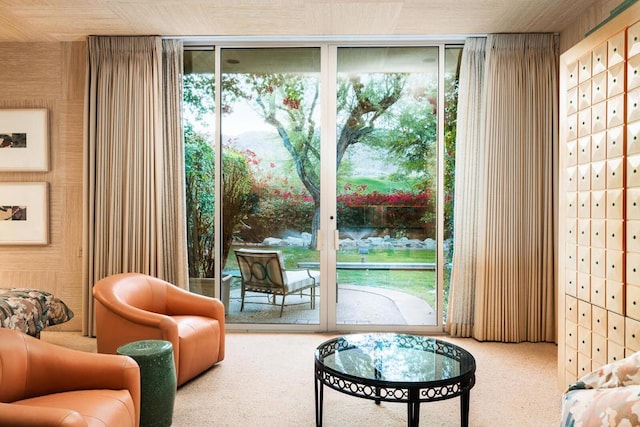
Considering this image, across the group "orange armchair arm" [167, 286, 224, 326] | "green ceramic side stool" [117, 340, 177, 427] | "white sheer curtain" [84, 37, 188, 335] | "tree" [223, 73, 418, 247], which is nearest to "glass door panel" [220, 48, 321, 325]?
"tree" [223, 73, 418, 247]

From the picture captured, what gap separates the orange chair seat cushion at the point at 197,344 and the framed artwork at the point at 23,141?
2273mm

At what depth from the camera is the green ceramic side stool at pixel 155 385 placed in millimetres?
2408

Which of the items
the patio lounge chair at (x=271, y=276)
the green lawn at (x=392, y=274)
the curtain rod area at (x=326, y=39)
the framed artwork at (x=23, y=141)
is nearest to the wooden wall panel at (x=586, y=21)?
the curtain rod area at (x=326, y=39)

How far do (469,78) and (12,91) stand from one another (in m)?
4.28

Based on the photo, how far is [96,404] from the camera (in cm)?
189

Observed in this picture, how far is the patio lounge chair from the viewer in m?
4.39

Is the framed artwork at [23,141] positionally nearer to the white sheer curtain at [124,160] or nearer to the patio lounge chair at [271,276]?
the white sheer curtain at [124,160]

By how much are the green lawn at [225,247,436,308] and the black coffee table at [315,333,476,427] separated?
146 cm

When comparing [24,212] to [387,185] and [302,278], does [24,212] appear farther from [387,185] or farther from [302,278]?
[387,185]

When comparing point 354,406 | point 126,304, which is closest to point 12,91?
point 126,304

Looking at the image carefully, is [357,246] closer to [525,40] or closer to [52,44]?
[525,40]

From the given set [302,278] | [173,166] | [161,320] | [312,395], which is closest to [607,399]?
[312,395]

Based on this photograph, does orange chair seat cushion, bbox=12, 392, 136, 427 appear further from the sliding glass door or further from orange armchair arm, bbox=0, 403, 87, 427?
the sliding glass door

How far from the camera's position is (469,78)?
417cm
